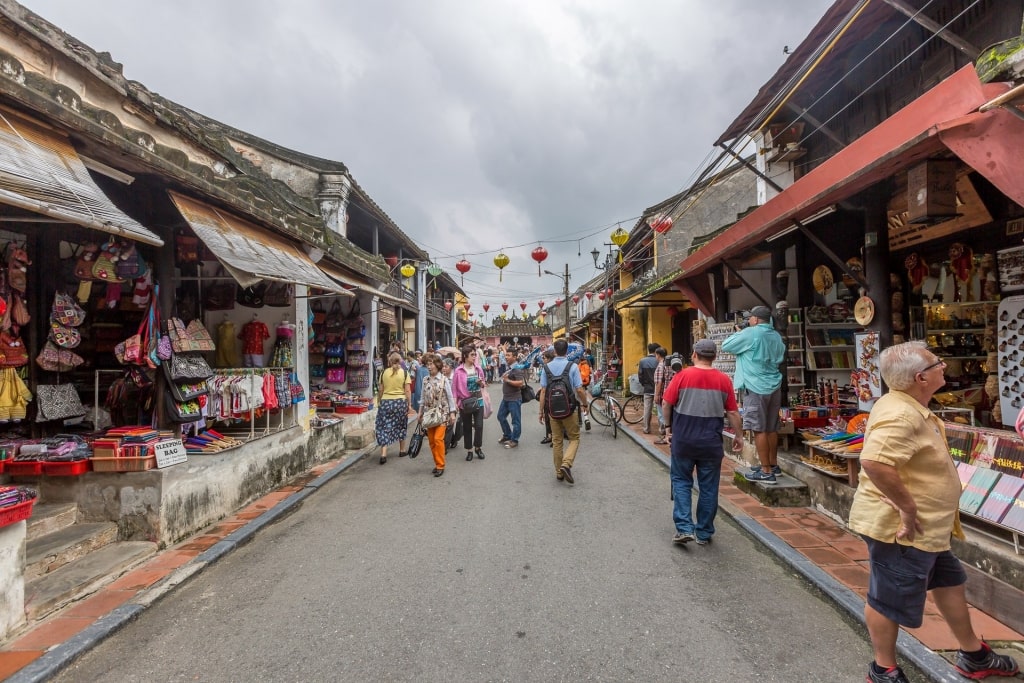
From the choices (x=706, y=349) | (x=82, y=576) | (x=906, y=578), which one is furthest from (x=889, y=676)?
(x=82, y=576)

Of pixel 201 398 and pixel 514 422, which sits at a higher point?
pixel 201 398

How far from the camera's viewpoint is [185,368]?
17.3 feet

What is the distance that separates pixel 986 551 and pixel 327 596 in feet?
14.8

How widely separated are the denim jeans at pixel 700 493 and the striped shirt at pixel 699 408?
0.39 feet

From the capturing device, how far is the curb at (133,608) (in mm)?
2771

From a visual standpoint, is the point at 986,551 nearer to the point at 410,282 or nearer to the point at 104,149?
the point at 104,149

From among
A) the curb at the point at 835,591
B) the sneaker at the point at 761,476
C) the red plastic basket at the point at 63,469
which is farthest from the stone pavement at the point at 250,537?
the red plastic basket at the point at 63,469

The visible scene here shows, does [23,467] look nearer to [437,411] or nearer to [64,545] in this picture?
[64,545]

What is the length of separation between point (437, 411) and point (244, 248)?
3.37 metres

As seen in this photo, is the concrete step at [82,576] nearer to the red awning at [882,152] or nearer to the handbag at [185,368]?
the handbag at [185,368]

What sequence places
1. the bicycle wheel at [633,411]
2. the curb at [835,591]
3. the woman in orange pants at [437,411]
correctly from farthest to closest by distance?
the bicycle wheel at [633,411], the woman in orange pants at [437,411], the curb at [835,591]

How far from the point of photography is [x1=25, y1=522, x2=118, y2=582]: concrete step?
12.1 feet

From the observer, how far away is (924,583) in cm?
240

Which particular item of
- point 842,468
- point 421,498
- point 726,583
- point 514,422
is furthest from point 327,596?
point 514,422
